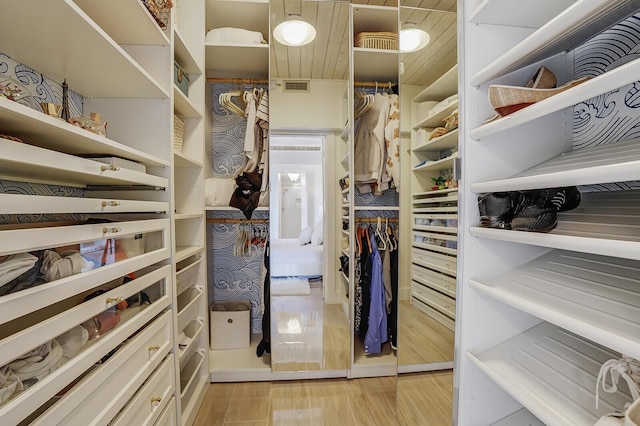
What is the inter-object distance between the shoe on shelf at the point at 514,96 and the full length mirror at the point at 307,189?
138cm

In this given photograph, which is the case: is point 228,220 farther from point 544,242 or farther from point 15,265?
point 544,242

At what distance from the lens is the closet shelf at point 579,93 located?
56cm

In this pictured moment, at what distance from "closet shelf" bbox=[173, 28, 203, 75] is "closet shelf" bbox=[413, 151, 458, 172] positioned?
1474 mm

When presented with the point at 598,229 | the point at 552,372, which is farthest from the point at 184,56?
the point at 552,372

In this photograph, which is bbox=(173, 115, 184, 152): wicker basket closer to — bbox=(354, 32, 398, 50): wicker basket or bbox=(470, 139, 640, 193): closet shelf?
bbox=(354, 32, 398, 50): wicker basket

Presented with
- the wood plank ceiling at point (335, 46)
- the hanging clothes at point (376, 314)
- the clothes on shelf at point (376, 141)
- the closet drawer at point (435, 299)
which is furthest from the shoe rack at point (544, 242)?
the clothes on shelf at point (376, 141)

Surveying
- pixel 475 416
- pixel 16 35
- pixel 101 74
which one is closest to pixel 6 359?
pixel 16 35

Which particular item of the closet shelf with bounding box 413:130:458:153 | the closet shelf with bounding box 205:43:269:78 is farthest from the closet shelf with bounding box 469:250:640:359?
the closet shelf with bounding box 205:43:269:78

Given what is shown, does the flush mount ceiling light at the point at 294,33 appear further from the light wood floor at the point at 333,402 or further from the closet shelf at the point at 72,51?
the light wood floor at the point at 333,402

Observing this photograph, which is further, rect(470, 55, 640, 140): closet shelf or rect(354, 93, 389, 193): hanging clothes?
rect(354, 93, 389, 193): hanging clothes

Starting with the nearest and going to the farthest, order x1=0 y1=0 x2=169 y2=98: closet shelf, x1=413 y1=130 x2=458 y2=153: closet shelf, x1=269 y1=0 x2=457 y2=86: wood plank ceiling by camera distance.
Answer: x1=0 y1=0 x2=169 y2=98: closet shelf, x1=413 y1=130 x2=458 y2=153: closet shelf, x1=269 y1=0 x2=457 y2=86: wood plank ceiling

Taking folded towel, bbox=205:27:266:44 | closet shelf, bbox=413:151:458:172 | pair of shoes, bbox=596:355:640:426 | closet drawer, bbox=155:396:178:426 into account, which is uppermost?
folded towel, bbox=205:27:266:44

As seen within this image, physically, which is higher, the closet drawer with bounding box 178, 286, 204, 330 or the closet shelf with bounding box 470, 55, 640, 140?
the closet shelf with bounding box 470, 55, 640, 140

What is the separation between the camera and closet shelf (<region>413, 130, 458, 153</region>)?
54.6 inches
